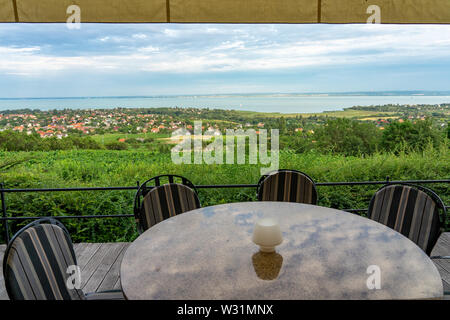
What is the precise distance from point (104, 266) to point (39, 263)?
165 centimetres

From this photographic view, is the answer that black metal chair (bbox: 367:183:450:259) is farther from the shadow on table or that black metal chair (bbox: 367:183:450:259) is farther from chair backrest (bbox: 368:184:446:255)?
the shadow on table

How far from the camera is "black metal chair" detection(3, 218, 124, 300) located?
1105mm

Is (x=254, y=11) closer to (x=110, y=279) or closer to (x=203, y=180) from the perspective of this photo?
(x=110, y=279)

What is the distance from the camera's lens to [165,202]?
2203 mm

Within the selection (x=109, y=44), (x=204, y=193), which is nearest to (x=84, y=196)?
(x=204, y=193)

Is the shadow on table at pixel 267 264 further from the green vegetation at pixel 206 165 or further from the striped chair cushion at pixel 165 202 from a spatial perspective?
the green vegetation at pixel 206 165

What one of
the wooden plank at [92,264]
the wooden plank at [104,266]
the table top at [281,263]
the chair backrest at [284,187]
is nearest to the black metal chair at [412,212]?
the table top at [281,263]

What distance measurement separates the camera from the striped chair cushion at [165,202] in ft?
6.97

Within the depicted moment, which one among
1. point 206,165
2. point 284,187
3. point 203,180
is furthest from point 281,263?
point 206,165

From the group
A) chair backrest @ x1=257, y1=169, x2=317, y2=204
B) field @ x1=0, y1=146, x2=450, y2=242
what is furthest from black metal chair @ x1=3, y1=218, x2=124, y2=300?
field @ x1=0, y1=146, x2=450, y2=242

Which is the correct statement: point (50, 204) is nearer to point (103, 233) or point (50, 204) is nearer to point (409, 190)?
point (103, 233)

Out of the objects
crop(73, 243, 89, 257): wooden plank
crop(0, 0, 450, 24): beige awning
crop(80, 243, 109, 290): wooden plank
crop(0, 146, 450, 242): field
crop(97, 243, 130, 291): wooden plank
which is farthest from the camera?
crop(0, 146, 450, 242): field

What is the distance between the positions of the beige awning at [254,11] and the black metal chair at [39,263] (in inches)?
52.2

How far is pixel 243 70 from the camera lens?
5.98 metres
